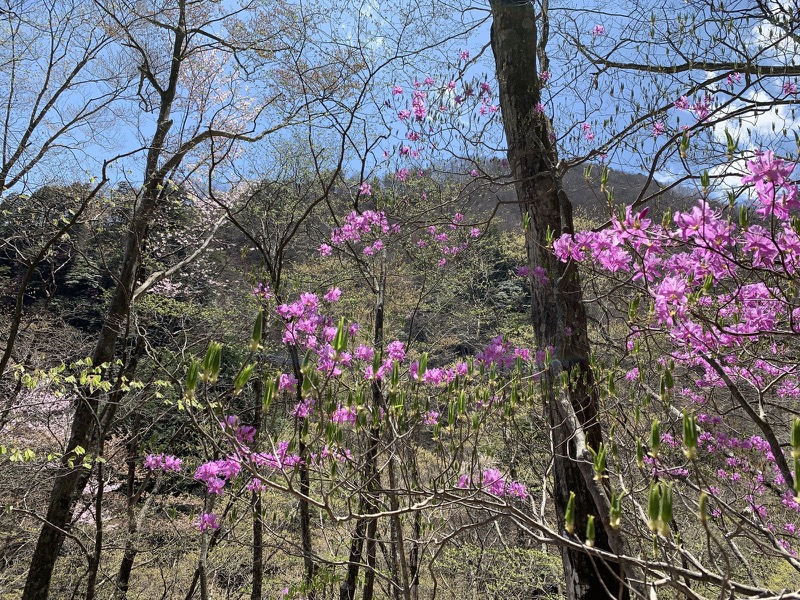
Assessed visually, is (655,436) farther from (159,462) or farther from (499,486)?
(159,462)

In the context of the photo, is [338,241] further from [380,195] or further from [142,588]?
[142,588]

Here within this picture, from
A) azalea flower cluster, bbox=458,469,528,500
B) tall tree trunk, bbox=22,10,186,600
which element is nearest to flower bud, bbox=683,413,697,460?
azalea flower cluster, bbox=458,469,528,500

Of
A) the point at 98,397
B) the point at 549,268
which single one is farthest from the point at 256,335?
the point at 98,397

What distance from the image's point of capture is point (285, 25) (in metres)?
5.36

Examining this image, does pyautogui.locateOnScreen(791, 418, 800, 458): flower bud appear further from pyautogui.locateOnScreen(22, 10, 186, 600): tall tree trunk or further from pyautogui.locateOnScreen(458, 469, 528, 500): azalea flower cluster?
pyautogui.locateOnScreen(22, 10, 186, 600): tall tree trunk

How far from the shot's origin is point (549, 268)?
263cm

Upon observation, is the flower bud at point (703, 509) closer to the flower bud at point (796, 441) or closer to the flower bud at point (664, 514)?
the flower bud at point (664, 514)

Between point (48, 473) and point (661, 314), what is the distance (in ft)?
23.2

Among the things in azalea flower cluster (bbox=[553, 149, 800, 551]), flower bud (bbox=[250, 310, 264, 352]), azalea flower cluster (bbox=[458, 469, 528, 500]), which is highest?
azalea flower cluster (bbox=[553, 149, 800, 551])

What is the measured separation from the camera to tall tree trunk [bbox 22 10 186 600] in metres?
4.39

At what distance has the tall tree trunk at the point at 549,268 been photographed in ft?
7.55

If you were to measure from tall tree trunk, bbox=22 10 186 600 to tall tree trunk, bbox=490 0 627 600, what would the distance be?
2.76 meters

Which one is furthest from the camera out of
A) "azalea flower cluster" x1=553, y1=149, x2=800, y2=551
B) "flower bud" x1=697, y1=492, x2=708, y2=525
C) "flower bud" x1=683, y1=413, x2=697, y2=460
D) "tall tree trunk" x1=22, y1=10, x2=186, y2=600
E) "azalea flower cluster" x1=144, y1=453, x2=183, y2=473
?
"tall tree trunk" x1=22, y1=10, x2=186, y2=600

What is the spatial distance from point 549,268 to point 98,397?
15.8 ft
